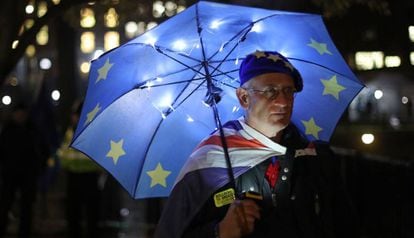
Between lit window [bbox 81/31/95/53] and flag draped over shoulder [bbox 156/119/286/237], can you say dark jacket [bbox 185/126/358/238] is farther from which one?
lit window [bbox 81/31/95/53]

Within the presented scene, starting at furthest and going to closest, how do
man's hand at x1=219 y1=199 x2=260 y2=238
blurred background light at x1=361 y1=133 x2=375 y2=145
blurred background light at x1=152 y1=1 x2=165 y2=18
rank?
blurred background light at x1=361 y1=133 x2=375 y2=145 < blurred background light at x1=152 y1=1 x2=165 y2=18 < man's hand at x1=219 y1=199 x2=260 y2=238

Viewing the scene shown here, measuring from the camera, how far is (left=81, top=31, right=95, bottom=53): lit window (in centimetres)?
6925

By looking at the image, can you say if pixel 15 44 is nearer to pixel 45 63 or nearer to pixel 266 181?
pixel 266 181

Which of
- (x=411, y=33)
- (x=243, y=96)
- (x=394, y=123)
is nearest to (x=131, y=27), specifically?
(x=394, y=123)

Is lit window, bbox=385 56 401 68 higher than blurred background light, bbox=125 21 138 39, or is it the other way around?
blurred background light, bbox=125 21 138 39

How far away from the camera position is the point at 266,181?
2.98 metres

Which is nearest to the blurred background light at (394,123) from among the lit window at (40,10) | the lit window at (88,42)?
the lit window at (40,10)

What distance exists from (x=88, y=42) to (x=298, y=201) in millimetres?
68976

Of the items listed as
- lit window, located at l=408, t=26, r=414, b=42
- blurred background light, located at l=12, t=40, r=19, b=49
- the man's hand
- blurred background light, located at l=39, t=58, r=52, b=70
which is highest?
blurred background light, located at l=39, t=58, r=52, b=70

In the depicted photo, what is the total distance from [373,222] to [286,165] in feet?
19.7

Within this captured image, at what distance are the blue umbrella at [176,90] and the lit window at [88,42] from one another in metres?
66.0

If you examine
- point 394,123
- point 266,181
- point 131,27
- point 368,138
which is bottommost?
point 368,138

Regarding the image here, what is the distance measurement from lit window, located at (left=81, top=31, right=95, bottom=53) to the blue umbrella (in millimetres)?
65971

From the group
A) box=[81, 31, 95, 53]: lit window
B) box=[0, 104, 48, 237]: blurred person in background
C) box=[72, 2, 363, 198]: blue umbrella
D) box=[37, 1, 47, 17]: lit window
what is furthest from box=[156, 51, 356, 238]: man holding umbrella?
box=[81, 31, 95, 53]: lit window
